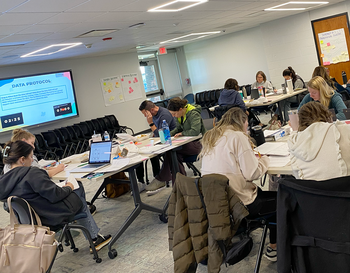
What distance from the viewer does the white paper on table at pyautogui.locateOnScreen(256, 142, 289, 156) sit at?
9.12 ft

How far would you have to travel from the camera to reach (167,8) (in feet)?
17.5

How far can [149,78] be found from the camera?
12586 millimetres

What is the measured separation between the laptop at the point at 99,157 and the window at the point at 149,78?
29.0ft

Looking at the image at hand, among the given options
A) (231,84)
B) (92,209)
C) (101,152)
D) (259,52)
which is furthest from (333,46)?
(101,152)

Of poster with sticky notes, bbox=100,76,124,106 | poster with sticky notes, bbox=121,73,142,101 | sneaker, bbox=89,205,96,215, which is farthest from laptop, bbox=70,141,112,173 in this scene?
poster with sticky notes, bbox=121,73,142,101

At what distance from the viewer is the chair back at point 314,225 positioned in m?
1.60

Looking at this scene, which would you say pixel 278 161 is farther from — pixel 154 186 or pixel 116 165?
pixel 154 186

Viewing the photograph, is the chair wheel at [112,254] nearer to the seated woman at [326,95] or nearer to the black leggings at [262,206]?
the black leggings at [262,206]

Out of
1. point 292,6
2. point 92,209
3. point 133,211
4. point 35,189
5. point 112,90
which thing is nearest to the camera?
point 35,189

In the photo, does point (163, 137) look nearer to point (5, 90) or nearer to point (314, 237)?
point (314, 237)

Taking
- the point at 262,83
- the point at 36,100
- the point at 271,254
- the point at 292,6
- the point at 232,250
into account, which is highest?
the point at 292,6

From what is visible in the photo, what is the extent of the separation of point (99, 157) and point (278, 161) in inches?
74.3

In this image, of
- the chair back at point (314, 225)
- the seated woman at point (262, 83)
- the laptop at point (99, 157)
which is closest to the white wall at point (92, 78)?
the seated woman at point (262, 83)

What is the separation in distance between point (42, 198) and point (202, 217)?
4.57ft
